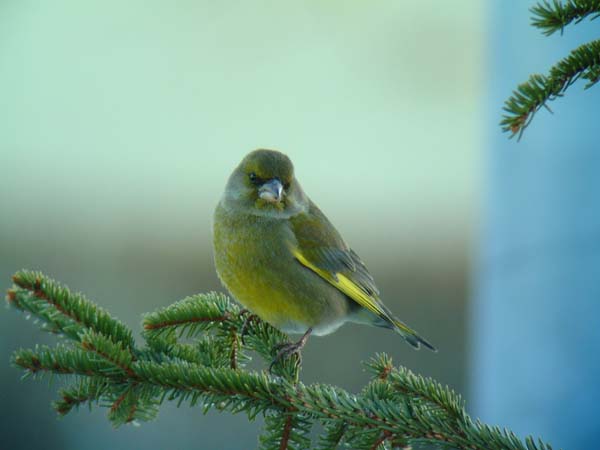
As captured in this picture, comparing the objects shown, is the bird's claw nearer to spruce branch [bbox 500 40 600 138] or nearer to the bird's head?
the bird's head

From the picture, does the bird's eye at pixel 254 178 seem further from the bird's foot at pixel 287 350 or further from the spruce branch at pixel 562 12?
the spruce branch at pixel 562 12

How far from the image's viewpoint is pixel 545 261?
293 cm

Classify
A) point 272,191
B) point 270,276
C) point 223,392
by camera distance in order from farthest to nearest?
point 272,191 → point 270,276 → point 223,392

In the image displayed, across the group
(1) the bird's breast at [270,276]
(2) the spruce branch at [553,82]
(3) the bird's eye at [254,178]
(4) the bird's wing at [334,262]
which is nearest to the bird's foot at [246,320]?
(1) the bird's breast at [270,276]

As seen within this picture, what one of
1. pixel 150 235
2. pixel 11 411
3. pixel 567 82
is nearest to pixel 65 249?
pixel 150 235

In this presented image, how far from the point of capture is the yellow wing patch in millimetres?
2059

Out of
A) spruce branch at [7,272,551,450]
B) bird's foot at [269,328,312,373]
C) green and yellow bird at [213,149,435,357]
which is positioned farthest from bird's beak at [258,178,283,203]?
spruce branch at [7,272,551,450]

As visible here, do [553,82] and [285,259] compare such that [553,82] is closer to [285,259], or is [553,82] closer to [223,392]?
[223,392]

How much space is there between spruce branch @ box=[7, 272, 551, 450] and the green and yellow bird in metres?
0.56

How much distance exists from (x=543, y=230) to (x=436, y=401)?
1891 millimetres

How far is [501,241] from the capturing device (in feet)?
10.4

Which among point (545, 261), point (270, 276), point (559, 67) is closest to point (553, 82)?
point (559, 67)

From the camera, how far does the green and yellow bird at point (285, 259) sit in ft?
6.34

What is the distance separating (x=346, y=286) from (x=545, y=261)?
46.7 inches
